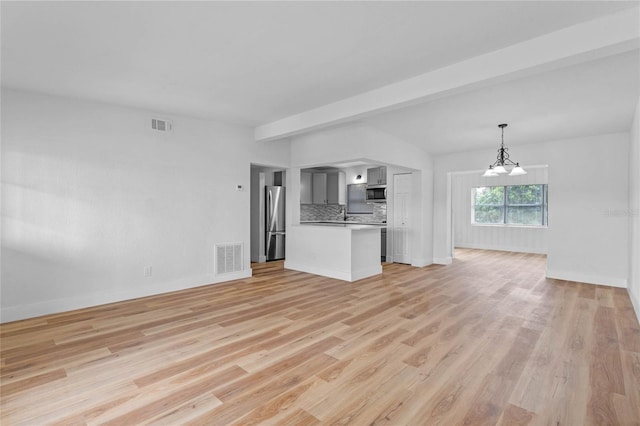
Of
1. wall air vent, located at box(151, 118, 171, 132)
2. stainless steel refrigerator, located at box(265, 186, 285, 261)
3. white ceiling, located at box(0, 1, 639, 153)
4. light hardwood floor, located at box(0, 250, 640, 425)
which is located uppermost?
white ceiling, located at box(0, 1, 639, 153)

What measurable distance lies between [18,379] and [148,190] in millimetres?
2677

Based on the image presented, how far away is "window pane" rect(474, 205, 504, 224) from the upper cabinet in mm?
4806

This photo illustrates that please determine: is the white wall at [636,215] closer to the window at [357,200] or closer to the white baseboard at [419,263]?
the white baseboard at [419,263]

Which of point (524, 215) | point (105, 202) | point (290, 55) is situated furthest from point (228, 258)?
point (524, 215)

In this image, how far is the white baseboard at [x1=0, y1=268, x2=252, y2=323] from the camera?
350 cm

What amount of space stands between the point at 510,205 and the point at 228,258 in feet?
28.5

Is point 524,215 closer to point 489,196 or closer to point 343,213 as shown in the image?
point 489,196

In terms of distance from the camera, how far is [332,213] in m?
9.51

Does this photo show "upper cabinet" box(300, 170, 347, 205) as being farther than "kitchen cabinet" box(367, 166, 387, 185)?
Yes

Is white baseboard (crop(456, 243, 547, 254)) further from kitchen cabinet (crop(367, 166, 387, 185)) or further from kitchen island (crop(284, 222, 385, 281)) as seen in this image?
kitchen island (crop(284, 222, 385, 281))

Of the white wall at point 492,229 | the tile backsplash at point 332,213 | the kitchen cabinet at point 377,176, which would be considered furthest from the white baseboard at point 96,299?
the white wall at point 492,229

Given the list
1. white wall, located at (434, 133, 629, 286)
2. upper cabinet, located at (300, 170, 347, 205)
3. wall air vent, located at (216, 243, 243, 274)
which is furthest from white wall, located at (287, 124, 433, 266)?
white wall, located at (434, 133, 629, 286)

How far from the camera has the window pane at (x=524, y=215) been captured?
30.5 ft

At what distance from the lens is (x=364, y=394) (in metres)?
2.09
